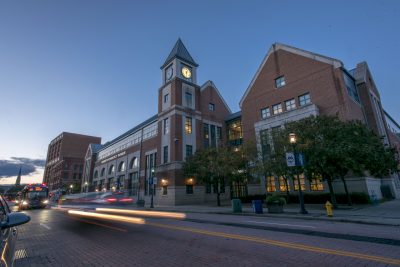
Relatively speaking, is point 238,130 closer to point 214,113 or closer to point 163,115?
point 214,113

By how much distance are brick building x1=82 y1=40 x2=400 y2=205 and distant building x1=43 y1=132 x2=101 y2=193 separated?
55.9 meters

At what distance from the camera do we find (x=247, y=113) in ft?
119

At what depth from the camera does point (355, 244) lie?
7.05m

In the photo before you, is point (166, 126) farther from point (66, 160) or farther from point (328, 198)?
point (66, 160)

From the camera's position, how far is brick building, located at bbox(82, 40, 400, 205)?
91.3ft

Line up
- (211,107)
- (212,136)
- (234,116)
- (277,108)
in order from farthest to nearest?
1. (211,107)
2. (234,116)
3. (212,136)
4. (277,108)

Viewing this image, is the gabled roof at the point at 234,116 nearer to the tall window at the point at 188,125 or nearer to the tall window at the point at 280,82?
the tall window at the point at 188,125

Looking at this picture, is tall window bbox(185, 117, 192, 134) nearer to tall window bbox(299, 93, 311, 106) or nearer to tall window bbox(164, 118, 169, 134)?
tall window bbox(164, 118, 169, 134)

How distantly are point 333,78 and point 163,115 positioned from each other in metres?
26.6

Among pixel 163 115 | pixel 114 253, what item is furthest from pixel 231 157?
pixel 114 253

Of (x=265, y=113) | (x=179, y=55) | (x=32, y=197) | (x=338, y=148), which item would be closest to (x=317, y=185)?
(x=338, y=148)

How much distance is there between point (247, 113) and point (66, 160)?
90400 millimetres

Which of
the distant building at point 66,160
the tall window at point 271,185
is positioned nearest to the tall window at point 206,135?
the tall window at point 271,185

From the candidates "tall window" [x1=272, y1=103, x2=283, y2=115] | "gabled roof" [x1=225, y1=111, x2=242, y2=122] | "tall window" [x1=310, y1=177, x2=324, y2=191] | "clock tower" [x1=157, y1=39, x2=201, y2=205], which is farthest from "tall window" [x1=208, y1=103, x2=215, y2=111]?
"tall window" [x1=310, y1=177, x2=324, y2=191]
